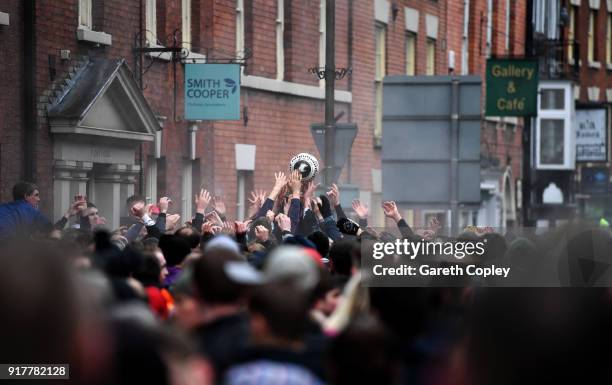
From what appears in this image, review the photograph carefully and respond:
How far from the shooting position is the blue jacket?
43.5 ft

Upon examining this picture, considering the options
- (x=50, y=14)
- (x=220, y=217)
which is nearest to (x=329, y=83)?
(x=50, y=14)

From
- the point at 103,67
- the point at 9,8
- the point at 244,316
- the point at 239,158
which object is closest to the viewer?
the point at 244,316

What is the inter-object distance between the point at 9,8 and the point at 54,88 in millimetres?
1352

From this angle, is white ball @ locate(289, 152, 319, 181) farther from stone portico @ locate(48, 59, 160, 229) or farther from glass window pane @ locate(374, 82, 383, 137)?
glass window pane @ locate(374, 82, 383, 137)

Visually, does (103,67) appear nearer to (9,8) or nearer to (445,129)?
(9,8)

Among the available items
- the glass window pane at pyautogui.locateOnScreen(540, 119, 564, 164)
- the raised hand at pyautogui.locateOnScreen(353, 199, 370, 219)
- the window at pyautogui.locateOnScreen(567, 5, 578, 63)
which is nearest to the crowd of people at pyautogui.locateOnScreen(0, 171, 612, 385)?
the raised hand at pyautogui.locateOnScreen(353, 199, 370, 219)

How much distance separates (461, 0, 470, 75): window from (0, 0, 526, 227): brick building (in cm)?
335

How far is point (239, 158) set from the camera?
26109mm

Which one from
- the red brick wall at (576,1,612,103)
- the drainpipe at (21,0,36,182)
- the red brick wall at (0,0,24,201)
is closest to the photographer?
the red brick wall at (0,0,24,201)

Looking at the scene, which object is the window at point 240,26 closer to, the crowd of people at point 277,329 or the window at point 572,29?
the crowd of people at point 277,329

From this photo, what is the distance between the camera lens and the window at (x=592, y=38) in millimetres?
52594

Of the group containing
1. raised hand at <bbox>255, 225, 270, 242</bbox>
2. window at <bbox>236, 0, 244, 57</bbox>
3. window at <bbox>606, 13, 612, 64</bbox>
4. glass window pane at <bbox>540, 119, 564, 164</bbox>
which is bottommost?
raised hand at <bbox>255, 225, 270, 242</bbox>

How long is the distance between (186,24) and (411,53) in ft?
40.4

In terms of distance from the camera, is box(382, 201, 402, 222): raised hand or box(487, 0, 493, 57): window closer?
box(382, 201, 402, 222): raised hand
